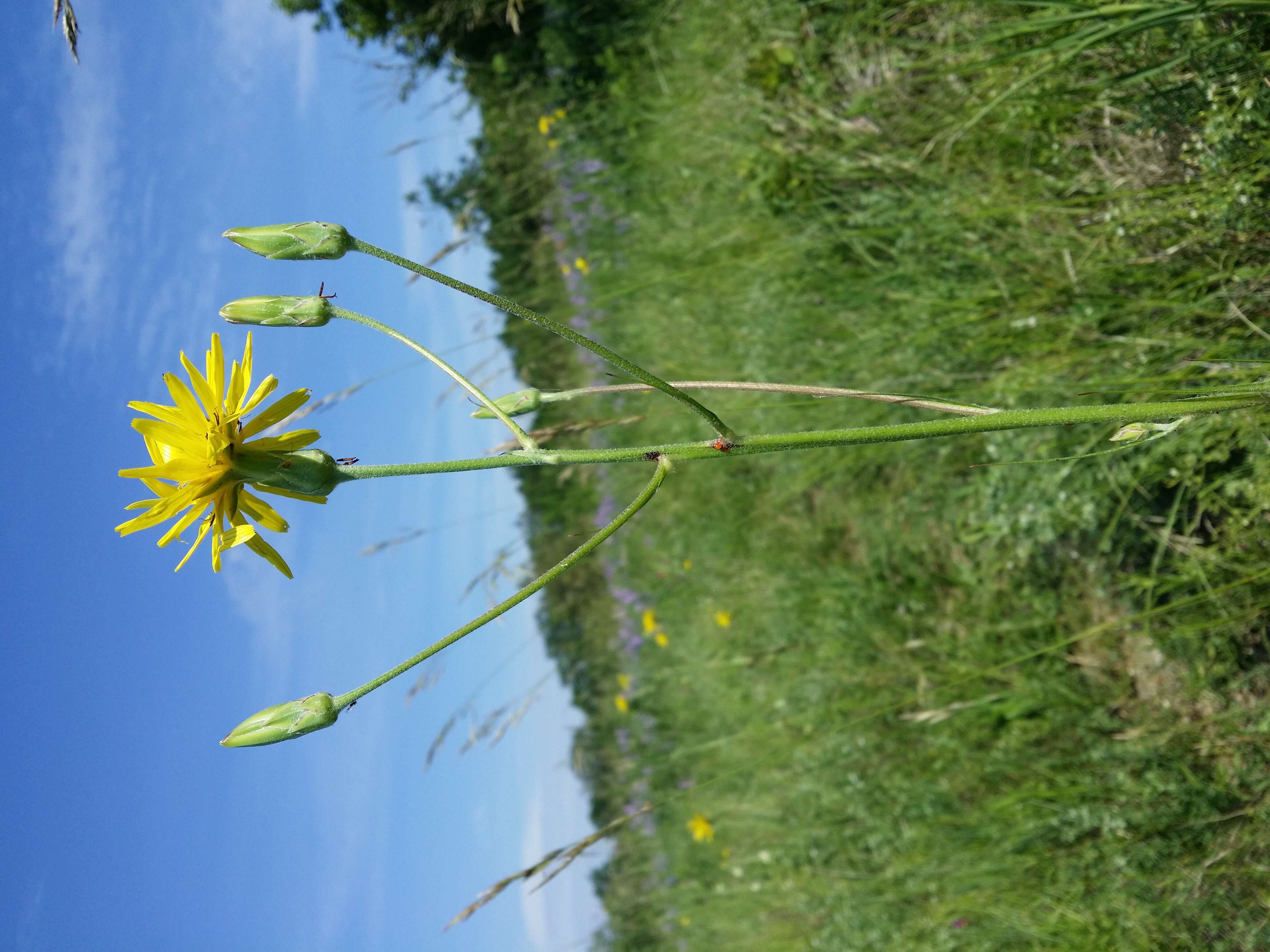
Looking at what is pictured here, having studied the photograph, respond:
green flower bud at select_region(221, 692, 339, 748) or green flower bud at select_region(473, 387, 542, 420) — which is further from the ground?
green flower bud at select_region(473, 387, 542, 420)

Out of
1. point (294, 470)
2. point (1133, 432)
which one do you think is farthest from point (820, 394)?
point (294, 470)

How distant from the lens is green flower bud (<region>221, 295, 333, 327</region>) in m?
1.49

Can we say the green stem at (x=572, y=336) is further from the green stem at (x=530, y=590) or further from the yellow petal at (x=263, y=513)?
the yellow petal at (x=263, y=513)

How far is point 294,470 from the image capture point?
1.36 meters

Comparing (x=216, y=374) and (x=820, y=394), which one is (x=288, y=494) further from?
(x=820, y=394)

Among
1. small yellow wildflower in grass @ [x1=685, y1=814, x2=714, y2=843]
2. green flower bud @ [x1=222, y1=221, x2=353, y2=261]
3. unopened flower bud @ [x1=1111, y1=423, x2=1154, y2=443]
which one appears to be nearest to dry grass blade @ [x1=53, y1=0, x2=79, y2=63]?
green flower bud @ [x1=222, y1=221, x2=353, y2=261]

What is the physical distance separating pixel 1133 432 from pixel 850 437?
1.52 ft

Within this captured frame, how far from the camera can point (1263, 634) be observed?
286cm

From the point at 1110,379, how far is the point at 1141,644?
113 cm

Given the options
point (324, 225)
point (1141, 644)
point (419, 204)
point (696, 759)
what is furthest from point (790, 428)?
point (419, 204)

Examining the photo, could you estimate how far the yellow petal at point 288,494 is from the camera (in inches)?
55.2

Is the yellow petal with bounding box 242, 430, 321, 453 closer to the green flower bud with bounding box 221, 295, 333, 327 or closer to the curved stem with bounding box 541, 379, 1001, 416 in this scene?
the green flower bud with bounding box 221, 295, 333, 327

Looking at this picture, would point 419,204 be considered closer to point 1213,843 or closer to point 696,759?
point 696,759

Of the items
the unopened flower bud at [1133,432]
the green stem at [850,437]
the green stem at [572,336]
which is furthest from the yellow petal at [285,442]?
the unopened flower bud at [1133,432]
